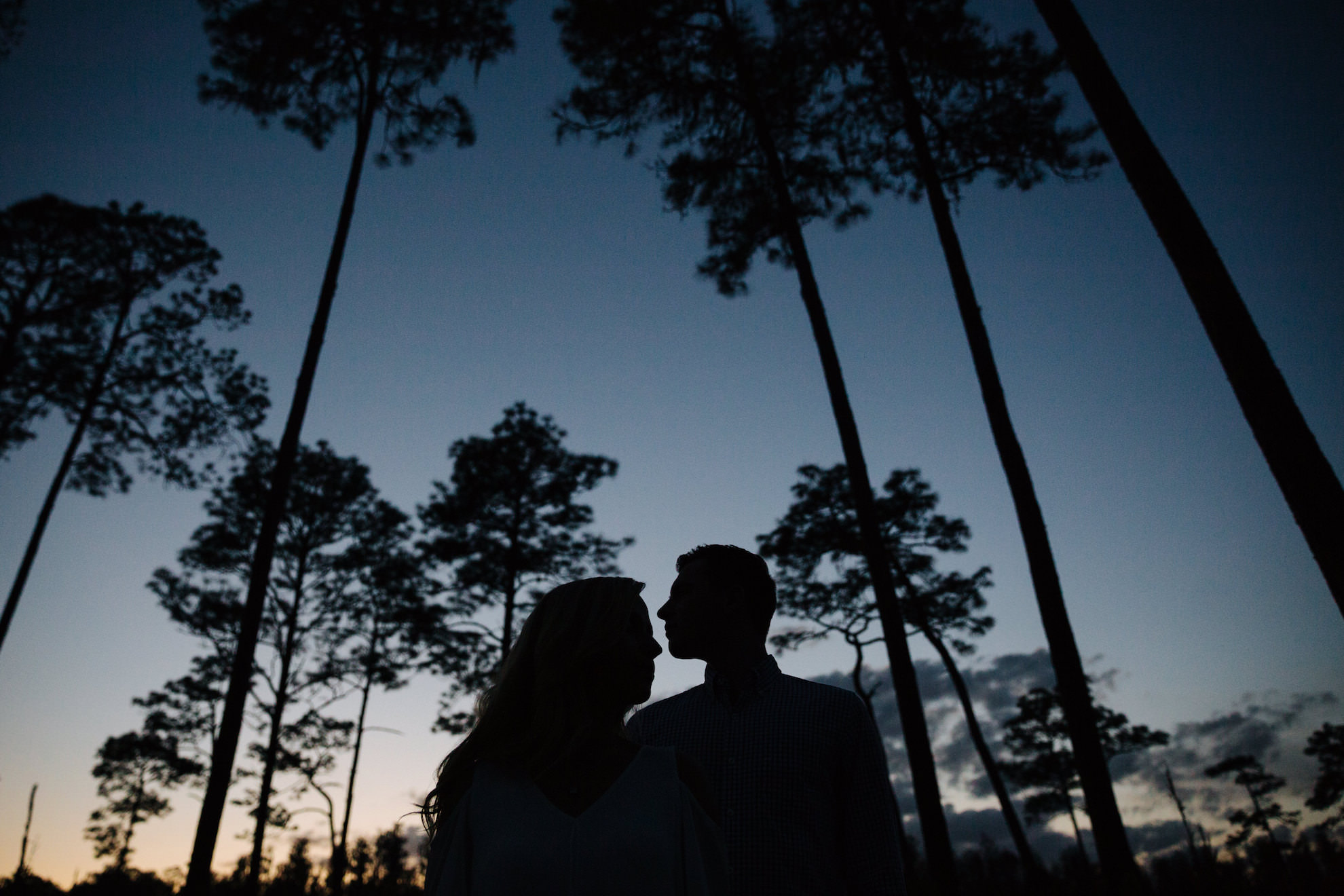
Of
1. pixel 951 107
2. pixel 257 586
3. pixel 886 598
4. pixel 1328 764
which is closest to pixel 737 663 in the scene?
pixel 886 598

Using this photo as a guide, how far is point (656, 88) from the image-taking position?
12.0m

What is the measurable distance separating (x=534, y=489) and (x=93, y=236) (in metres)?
10.7

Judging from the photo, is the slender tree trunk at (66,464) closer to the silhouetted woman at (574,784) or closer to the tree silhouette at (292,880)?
the tree silhouette at (292,880)

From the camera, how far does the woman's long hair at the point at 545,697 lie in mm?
1764

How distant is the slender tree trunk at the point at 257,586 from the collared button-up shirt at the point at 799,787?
6.87 m

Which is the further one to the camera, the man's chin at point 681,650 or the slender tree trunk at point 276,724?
the slender tree trunk at point 276,724

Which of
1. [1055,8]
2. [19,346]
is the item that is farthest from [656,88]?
[19,346]

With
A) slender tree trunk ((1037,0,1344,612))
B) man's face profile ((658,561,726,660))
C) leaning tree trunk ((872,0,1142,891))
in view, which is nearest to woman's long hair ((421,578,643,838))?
man's face profile ((658,561,726,660))

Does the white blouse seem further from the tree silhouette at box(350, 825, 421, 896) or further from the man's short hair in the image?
the tree silhouette at box(350, 825, 421, 896)

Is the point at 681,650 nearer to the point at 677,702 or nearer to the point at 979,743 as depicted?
the point at 677,702

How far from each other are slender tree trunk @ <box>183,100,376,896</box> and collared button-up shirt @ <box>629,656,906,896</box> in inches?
270

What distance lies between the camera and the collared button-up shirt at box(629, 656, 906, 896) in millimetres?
2213

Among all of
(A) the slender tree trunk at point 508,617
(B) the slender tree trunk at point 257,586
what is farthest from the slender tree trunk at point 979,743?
(B) the slender tree trunk at point 257,586

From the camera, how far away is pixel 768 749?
2.39 m
